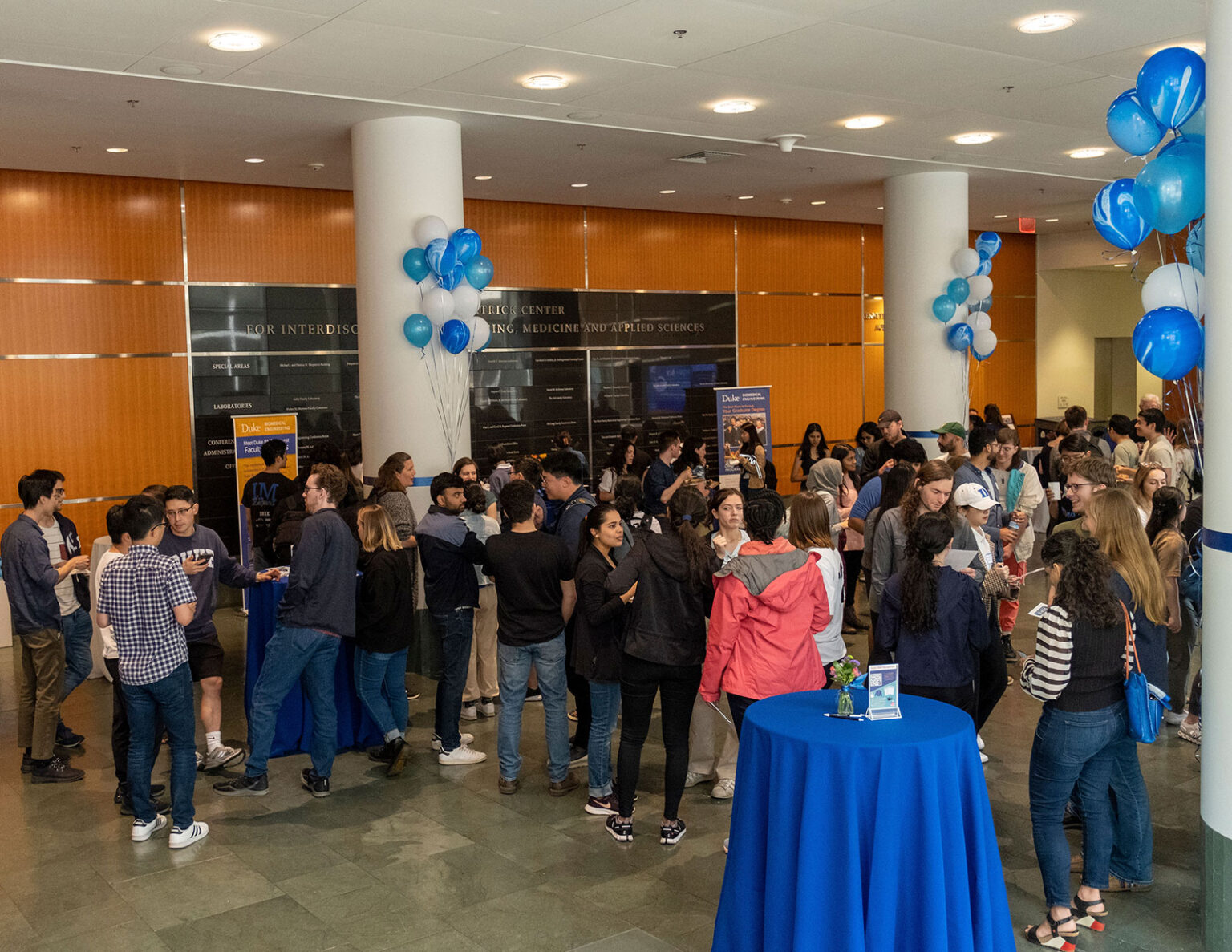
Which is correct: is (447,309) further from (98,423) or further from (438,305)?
(98,423)

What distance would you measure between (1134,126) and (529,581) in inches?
123

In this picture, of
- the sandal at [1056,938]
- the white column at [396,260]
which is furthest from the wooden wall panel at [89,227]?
the sandal at [1056,938]

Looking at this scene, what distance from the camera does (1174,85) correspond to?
3.79m

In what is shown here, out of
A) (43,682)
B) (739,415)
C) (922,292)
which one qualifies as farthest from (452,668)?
(739,415)

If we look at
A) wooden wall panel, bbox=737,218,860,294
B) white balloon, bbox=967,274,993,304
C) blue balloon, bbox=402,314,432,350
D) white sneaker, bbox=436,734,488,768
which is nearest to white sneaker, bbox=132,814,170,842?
white sneaker, bbox=436,734,488,768

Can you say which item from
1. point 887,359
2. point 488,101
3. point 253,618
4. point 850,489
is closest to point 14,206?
point 488,101

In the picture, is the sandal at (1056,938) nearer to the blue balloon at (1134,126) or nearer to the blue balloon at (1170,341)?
the blue balloon at (1170,341)

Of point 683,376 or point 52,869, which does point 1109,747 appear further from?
point 683,376

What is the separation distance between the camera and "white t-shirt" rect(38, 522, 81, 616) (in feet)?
21.1

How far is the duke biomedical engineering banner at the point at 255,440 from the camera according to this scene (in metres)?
10.5

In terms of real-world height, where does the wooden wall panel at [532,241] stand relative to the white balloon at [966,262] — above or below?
above

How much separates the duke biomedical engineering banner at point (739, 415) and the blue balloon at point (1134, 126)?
8.66 meters

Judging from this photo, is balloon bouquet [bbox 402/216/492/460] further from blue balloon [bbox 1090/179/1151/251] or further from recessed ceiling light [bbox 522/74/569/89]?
blue balloon [bbox 1090/179/1151/251]

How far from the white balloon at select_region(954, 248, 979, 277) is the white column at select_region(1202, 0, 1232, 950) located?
8.42 m
